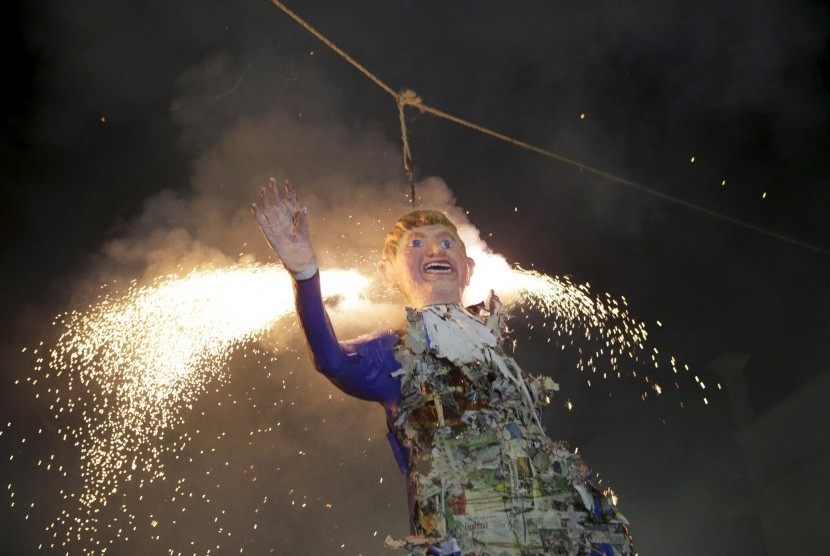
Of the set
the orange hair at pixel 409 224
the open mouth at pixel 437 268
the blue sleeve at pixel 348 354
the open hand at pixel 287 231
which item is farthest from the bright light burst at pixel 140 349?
the open hand at pixel 287 231

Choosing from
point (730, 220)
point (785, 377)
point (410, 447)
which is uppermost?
point (730, 220)

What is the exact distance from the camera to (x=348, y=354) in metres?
2.70

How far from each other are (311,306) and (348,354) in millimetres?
284

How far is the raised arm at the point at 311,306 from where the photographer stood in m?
2.53

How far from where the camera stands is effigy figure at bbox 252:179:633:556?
229 cm

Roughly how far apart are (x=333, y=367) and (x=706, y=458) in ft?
16.0

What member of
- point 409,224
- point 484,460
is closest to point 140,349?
point 409,224

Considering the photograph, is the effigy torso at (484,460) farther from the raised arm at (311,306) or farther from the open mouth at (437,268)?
the open mouth at (437,268)

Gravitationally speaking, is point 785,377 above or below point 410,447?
above

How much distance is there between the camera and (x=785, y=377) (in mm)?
6168

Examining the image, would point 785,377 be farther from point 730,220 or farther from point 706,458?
point 730,220

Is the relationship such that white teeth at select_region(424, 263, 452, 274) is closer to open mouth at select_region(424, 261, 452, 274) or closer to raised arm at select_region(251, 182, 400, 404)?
open mouth at select_region(424, 261, 452, 274)

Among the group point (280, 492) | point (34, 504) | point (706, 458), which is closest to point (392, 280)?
point (280, 492)

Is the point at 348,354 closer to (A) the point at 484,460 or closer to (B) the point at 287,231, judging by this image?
(B) the point at 287,231
